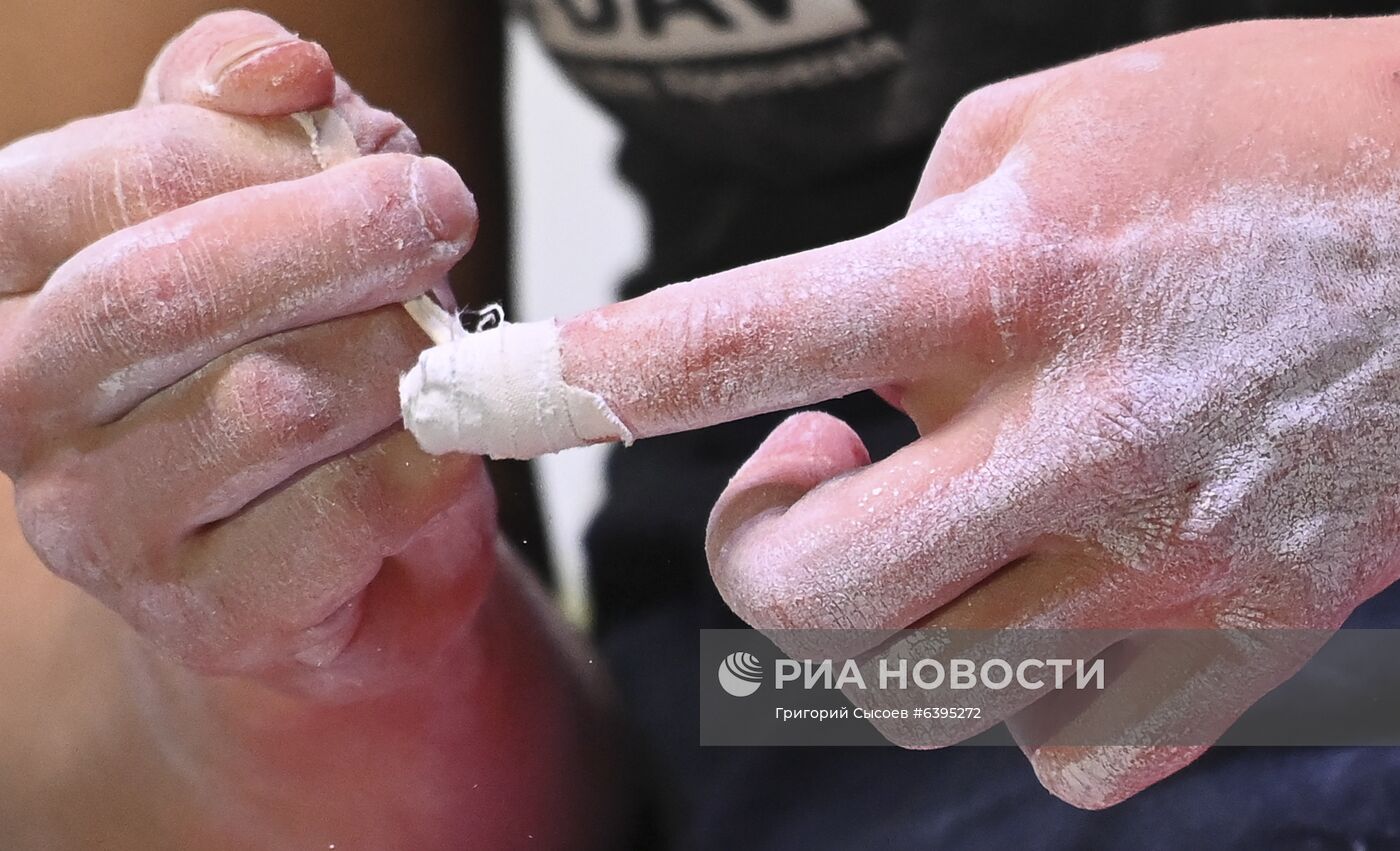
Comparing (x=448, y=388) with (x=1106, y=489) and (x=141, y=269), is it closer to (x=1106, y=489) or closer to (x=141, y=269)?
(x=141, y=269)

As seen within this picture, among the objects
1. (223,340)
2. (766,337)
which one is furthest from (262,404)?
(766,337)

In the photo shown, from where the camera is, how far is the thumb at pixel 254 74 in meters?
0.33

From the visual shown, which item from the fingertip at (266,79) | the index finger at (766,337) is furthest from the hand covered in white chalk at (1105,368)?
the fingertip at (266,79)

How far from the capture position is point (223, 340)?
0.31 meters

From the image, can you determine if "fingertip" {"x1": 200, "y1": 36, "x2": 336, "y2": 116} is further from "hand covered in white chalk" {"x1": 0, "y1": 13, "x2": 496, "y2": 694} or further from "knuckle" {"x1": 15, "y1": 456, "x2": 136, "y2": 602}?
"knuckle" {"x1": 15, "y1": 456, "x2": 136, "y2": 602}

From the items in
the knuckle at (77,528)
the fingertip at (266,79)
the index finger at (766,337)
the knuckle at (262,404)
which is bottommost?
the knuckle at (77,528)

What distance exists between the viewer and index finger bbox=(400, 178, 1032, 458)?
29 cm

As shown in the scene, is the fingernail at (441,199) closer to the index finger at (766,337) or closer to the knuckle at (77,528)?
the index finger at (766,337)

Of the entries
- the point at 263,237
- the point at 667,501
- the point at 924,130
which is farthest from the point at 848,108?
the point at 263,237

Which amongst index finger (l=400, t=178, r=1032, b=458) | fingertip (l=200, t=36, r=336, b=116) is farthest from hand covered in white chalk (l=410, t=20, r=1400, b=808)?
fingertip (l=200, t=36, r=336, b=116)

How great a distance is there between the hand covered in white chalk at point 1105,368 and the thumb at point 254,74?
0.12 m

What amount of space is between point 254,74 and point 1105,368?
285 millimetres

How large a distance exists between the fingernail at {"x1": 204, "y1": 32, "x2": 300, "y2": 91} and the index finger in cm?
12

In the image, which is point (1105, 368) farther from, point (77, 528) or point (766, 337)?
point (77, 528)
